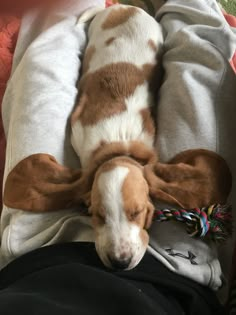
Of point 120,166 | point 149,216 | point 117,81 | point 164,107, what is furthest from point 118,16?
point 149,216

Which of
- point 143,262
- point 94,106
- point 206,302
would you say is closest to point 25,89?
point 94,106

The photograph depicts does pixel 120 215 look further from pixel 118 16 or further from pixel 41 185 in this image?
pixel 118 16

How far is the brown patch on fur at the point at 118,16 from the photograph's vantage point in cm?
153

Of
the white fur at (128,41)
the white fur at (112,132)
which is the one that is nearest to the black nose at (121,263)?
the white fur at (112,132)

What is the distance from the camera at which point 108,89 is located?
1.35 m

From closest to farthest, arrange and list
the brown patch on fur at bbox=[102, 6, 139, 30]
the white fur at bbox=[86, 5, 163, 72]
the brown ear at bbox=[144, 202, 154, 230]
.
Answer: the brown ear at bbox=[144, 202, 154, 230], the white fur at bbox=[86, 5, 163, 72], the brown patch on fur at bbox=[102, 6, 139, 30]

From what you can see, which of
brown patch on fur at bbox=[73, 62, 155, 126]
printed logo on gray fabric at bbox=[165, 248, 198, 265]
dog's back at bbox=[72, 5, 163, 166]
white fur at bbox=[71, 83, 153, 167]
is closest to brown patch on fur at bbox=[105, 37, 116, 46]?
dog's back at bbox=[72, 5, 163, 166]

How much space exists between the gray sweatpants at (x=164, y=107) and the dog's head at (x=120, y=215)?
67 mm

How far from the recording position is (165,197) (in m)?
1.08

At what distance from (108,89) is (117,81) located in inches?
1.5

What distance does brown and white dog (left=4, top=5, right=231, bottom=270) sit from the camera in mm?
1021

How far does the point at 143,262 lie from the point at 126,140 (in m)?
0.39

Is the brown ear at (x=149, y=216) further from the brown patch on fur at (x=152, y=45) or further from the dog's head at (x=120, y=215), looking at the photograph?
the brown patch on fur at (x=152, y=45)

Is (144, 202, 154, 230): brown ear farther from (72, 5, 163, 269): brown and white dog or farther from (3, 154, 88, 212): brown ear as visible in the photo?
(3, 154, 88, 212): brown ear
